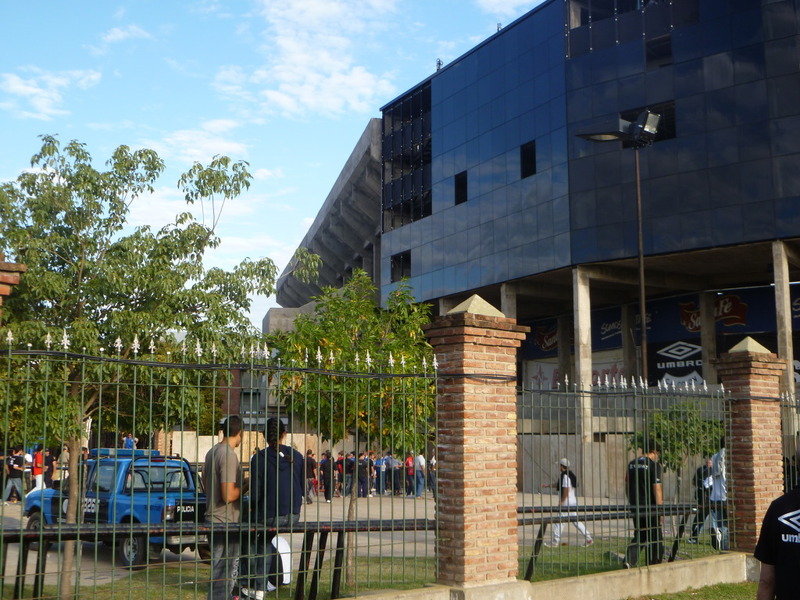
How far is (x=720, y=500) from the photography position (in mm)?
12156

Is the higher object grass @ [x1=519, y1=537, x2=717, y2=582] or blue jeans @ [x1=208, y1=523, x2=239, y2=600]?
blue jeans @ [x1=208, y1=523, x2=239, y2=600]

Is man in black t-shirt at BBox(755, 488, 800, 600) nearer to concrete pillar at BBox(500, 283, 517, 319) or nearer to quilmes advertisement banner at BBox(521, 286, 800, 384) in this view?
quilmes advertisement banner at BBox(521, 286, 800, 384)

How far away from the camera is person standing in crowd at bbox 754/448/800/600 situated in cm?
466

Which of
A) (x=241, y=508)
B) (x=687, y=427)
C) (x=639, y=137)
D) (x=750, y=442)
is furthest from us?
(x=639, y=137)

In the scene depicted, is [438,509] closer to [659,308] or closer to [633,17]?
[633,17]

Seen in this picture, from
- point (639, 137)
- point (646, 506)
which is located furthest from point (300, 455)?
point (639, 137)

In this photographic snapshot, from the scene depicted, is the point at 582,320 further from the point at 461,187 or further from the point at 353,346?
the point at 353,346

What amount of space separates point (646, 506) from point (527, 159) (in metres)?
27.0

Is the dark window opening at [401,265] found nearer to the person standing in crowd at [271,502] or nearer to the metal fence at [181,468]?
the metal fence at [181,468]

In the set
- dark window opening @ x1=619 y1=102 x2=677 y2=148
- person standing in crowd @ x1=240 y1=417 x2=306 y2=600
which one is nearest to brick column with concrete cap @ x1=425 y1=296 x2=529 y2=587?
person standing in crowd @ x1=240 y1=417 x2=306 y2=600

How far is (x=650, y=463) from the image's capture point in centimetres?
1199

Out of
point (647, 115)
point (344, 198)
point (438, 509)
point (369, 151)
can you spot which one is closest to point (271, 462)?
point (438, 509)

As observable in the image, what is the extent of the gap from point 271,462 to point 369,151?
41.0 metres

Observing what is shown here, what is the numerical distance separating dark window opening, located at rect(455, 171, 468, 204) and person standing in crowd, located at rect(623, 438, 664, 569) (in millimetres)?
29004
